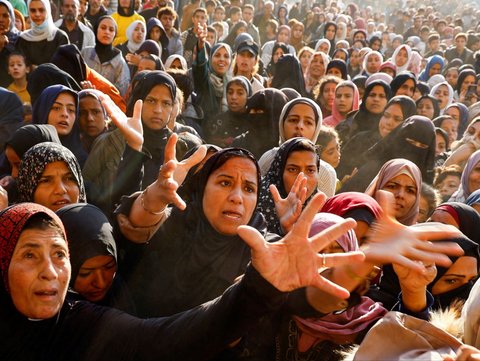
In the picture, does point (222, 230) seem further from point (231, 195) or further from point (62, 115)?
point (62, 115)

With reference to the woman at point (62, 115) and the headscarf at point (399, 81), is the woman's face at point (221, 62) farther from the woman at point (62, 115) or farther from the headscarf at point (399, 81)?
the woman at point (62, 115)

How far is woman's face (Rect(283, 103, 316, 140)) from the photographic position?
386 centimetres

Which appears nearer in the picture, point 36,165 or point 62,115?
point 36,165

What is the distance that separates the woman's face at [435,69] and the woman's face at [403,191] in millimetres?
7034

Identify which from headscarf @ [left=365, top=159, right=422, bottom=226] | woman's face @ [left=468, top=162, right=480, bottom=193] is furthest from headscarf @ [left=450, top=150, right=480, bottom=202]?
headscarf @ [left=365, top=159, right=422, bottom=226]

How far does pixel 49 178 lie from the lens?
8.18 feet

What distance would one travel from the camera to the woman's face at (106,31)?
5609mm

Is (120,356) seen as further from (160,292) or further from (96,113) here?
(96,113)

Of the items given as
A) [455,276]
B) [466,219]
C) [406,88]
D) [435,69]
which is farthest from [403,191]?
[435,69]

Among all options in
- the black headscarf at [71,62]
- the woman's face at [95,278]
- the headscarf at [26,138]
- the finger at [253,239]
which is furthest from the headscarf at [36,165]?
the black headscarf at [71,62]

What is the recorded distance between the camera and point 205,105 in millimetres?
5570

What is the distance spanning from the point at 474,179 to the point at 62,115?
8.87 feet

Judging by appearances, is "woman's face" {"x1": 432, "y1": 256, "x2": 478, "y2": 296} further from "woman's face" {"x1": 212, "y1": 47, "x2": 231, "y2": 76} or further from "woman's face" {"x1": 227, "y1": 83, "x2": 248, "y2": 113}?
"woman's face" {"x1": 212, "y1": 47, "x2": 231, "y2": 76}

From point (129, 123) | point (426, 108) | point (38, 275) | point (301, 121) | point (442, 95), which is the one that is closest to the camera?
point (38, 275)
